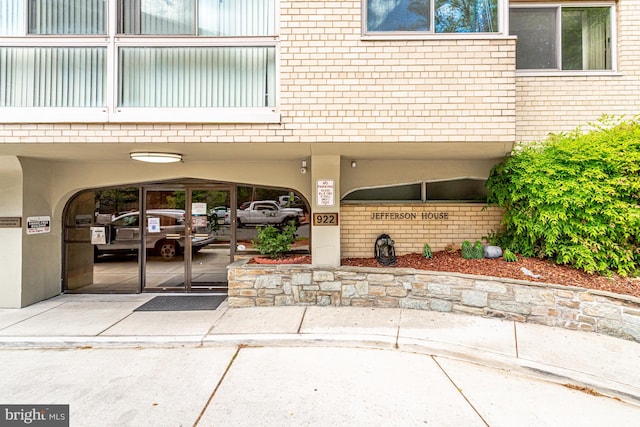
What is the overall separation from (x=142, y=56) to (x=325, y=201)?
3.38m

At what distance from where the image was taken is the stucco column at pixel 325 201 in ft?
18.2

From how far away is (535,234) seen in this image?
5184 millimetres

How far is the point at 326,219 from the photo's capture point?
5.63m

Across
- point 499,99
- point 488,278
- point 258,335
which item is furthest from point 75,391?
point 499,99

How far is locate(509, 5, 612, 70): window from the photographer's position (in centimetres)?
605

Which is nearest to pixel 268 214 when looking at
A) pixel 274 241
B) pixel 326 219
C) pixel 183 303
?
pixel 274 241

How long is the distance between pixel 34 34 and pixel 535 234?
7872 millimetres

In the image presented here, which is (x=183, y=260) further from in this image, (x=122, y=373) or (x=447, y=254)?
(x=447, y=254)

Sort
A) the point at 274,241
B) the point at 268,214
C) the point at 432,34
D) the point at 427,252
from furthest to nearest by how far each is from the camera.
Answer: the point at 268,214, the point at 274,241, the point at 427,252, the point at 432,34

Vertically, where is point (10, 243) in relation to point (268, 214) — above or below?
below

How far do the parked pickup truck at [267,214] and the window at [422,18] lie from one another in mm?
3345

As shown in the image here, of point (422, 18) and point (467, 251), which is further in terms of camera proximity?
point (467, 251)

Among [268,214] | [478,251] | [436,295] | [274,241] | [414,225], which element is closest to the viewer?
[436,295]

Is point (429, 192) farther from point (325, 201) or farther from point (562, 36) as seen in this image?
point (562, 36)
